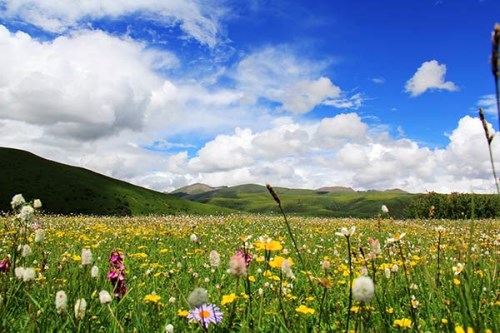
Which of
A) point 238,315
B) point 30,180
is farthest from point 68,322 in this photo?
point 30,180

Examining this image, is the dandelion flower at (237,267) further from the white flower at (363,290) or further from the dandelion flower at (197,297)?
the white flower at (363,290)

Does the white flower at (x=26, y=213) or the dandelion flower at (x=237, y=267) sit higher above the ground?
the white flower at (x=26, y=213)

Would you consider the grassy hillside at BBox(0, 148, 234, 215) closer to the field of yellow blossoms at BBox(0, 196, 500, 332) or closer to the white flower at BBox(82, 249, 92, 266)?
the field of yellow blossoms at BBox(0, 196, 500, 332)

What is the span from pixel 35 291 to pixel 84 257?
7.86ft

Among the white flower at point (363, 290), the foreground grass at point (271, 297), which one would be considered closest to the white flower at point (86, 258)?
the foreground grass at point (271, 297)

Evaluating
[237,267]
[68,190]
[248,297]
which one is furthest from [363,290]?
[68,190]

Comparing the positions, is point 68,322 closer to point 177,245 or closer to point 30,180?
point 177,245

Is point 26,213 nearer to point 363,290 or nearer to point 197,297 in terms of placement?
point 197,297

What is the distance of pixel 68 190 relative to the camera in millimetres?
85562

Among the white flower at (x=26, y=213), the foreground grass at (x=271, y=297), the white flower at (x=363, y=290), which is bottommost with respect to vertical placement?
the foreground grass at (x=271, y=297)

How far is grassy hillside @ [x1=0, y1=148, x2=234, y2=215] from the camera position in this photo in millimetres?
79438

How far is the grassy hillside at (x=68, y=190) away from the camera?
7944 cm

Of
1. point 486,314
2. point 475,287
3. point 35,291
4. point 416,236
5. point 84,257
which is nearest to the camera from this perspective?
point 84,257

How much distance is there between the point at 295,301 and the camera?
17.7 ft
